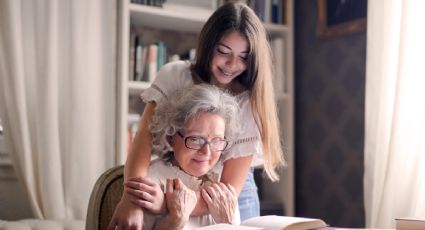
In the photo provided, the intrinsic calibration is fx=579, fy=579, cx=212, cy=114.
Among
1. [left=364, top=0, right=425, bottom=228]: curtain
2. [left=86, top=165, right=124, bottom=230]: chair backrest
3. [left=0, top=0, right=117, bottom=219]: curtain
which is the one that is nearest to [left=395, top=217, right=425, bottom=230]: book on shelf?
[left=86, top=165, right=124, bottom=230]: chair backrest

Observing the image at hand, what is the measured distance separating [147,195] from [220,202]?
17 centimetres

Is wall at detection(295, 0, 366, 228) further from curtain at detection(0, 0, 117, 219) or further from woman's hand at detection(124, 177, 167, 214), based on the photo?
woman's hand at detection(124, 177, 167, 214)

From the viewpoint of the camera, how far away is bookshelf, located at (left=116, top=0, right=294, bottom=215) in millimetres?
2633

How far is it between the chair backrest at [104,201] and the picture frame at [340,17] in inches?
63.3

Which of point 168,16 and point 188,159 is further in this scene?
point 168,16

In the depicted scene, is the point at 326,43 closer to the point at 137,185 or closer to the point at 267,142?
the point at 267,142

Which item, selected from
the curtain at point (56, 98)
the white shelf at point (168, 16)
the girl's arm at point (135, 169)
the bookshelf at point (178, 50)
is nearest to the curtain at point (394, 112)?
the bookshelf at point (178, 50)

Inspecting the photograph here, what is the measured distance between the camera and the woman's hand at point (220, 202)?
4.12 ft

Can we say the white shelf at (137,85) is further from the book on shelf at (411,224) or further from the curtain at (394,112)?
the book on shelf at (411,224)

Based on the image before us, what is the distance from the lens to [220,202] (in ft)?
4.14

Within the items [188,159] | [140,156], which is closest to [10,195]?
[140,156]

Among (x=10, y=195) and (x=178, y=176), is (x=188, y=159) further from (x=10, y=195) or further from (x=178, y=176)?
(x=10, y=195)

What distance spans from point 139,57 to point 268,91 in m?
1.45

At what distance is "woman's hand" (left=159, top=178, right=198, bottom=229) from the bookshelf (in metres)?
1.42
